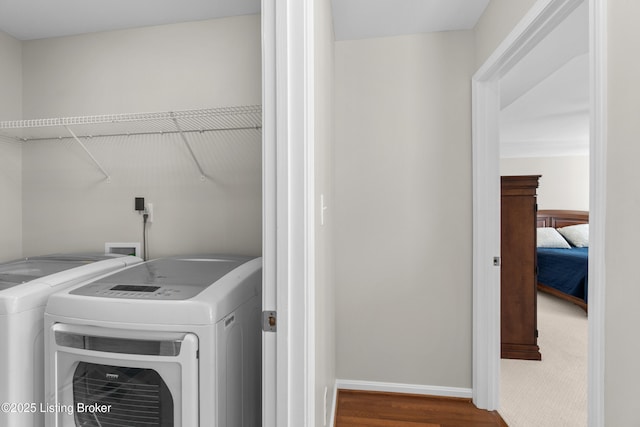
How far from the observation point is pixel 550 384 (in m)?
2.20

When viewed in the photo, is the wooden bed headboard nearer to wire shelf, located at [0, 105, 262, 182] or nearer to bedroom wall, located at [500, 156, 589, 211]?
bedroom wall, located at [500, 156, 589, 211]

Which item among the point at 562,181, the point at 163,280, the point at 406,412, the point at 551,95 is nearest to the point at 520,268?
the point at 406,412

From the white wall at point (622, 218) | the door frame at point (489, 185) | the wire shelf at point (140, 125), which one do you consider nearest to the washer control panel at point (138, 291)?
the wire shelf at point (140, 125)

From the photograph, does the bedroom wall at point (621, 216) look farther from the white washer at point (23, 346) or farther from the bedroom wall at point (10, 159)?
the bedroom wall at point (10, 159)

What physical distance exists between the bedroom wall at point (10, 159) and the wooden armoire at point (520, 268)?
343 centimetres

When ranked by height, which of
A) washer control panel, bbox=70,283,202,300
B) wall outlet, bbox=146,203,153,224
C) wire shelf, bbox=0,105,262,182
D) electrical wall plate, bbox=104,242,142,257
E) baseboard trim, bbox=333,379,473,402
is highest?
wire shelf, bbox=0,105,262,182

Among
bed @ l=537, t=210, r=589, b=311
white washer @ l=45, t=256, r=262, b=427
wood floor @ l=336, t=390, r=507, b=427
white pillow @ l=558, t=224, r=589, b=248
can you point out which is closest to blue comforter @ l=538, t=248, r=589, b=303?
bed @ l=537, t=210, r=589, b=311

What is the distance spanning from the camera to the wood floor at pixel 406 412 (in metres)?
1.82

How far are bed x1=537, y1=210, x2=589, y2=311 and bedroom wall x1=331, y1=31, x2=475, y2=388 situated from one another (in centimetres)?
227

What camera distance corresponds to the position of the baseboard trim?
204 centimetres

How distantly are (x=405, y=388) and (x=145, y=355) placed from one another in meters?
1.70

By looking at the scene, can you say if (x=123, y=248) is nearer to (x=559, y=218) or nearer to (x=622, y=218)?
(x=622, y=218)

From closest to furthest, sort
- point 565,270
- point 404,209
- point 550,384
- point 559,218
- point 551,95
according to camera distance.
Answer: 1. point 404,209
2. point 550,384
3. point 551,95
4. point 565,270
5. point 559,218

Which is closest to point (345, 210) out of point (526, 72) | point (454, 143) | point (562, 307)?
point (454, 143)
